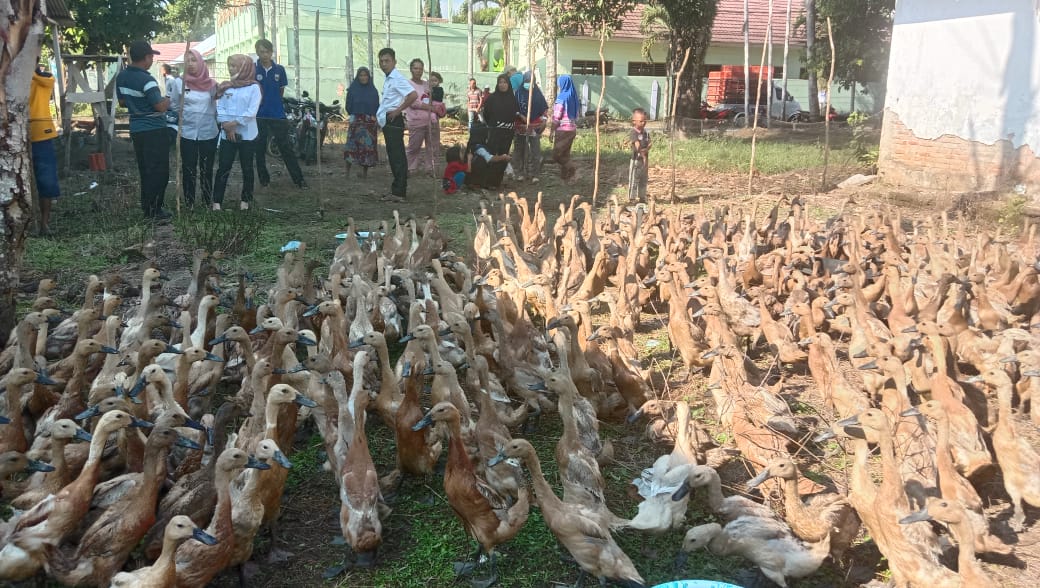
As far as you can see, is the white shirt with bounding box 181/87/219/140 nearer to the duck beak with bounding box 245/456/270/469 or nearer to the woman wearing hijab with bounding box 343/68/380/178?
the woman wearing hijab with bounding box 343/68/380/178

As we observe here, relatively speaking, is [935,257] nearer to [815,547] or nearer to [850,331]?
[850,331]

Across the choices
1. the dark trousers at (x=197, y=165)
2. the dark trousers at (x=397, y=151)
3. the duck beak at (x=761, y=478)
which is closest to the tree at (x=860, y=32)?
the dark trousers at (x=397, y=151)

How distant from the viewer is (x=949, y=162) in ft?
40.3

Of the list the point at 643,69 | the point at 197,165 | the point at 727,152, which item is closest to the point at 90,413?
the point at 197,165

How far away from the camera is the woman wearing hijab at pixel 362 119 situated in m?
13.4

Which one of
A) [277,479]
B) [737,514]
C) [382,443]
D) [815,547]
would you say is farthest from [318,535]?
[815,547]

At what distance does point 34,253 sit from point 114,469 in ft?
17.8

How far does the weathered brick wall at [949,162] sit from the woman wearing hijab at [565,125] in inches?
206

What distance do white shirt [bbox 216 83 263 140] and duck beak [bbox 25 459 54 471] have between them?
24.4 feet

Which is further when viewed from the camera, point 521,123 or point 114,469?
point 521,123

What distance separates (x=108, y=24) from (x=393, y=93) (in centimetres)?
765

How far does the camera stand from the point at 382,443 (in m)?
5.17

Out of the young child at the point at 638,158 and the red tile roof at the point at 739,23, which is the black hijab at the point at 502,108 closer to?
the young child at the point at 638,158

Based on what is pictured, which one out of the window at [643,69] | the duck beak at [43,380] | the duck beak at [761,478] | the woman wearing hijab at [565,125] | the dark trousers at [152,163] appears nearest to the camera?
the duck beak at [761,478]
